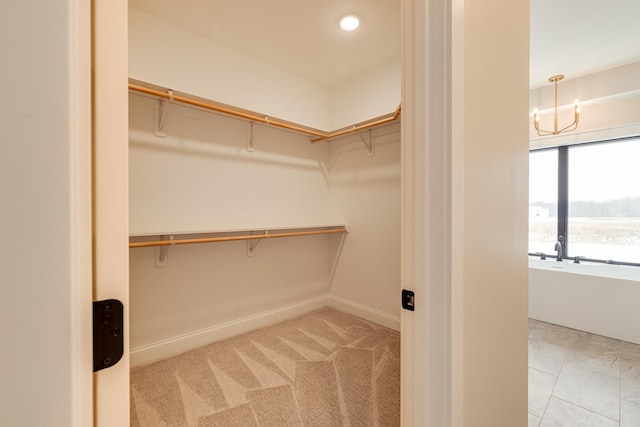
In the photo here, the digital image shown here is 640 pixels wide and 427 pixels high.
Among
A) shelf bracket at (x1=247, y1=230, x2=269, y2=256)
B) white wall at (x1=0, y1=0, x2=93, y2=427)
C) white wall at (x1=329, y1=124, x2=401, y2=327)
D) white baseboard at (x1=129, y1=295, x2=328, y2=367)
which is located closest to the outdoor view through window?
white wall at (x1=329, y1=124, x2=401, y2=327)

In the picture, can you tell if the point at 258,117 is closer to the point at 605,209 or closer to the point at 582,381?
the point at 582,381

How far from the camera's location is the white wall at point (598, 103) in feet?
8.50

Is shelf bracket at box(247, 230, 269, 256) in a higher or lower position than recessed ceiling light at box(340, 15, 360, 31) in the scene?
lower

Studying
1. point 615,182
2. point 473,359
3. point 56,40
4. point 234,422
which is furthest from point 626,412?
point 56,40

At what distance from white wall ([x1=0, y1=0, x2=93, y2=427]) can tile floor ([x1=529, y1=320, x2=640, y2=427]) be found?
2.20 m

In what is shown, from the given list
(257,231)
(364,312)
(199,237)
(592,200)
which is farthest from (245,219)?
(592,200)

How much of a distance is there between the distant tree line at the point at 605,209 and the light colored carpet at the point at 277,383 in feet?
8.98

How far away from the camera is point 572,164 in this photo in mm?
3209

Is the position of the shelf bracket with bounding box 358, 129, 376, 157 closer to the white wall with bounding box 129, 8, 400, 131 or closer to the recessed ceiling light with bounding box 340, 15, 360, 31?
the white wall with bounding box 129, 8, 400, 131

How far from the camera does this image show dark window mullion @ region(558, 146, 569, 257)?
3.24 meters

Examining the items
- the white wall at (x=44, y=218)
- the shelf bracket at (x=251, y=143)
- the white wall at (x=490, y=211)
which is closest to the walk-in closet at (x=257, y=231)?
the shelf bracket at (x=251, y=143)

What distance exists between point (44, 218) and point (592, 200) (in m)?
4.43

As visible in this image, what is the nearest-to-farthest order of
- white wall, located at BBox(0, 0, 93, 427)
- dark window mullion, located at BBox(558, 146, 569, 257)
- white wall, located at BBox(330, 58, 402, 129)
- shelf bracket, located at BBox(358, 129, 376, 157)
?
white wall, located at BBox(0, 0, 93, 427), white wall, located at BBox(330, 58, 402, 129), shelf bracket, located at BBox(358, 129, 376, 157), dark window mullion, located at BBox(558, 146, 569, 257)

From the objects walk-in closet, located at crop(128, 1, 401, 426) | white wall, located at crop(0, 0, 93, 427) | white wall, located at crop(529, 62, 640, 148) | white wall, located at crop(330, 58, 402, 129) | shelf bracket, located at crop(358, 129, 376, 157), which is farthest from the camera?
shelf bracket, located at crop(358, 129, 376, 157)
